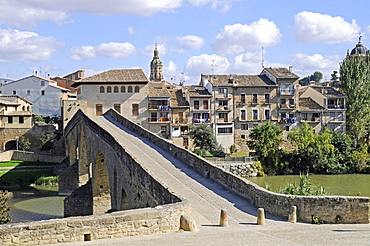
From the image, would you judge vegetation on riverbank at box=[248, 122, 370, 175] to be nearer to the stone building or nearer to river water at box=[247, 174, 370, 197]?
river water at box=[247, 174, 370, 197]

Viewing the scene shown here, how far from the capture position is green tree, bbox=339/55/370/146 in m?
58.9

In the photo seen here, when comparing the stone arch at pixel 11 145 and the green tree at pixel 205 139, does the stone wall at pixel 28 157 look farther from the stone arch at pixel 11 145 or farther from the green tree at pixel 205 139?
the green tree at pixel 205 139

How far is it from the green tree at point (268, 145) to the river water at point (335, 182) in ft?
7.08


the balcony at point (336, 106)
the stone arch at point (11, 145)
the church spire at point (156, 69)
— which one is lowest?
the stone arch at point (11, 145)

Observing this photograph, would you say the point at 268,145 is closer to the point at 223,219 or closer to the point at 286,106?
the point at 286,106

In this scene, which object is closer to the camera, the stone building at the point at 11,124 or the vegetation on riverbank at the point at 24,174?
the vegetation on riverbank at the point at 24,174

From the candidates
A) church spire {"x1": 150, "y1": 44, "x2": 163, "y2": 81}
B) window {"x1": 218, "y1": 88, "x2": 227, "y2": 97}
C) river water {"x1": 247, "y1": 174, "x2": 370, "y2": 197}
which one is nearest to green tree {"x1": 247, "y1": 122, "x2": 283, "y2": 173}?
river water {"x1": 247, "y1": 174, "x2": 370, "y2": 197}

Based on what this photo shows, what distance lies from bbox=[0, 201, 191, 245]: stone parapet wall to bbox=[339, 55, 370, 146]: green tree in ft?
175

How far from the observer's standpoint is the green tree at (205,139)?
2128 inches

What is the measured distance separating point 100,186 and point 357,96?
41076 mm

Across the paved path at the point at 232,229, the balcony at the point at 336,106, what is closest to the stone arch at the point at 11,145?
the balcony at the point at 336,106

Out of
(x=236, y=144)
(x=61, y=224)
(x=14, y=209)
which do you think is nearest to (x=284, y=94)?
(x=236, y=144)

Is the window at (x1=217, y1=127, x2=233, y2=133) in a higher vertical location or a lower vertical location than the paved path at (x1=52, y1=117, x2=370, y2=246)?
higher

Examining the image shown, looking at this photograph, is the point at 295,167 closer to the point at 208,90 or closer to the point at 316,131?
the point at 316,131
